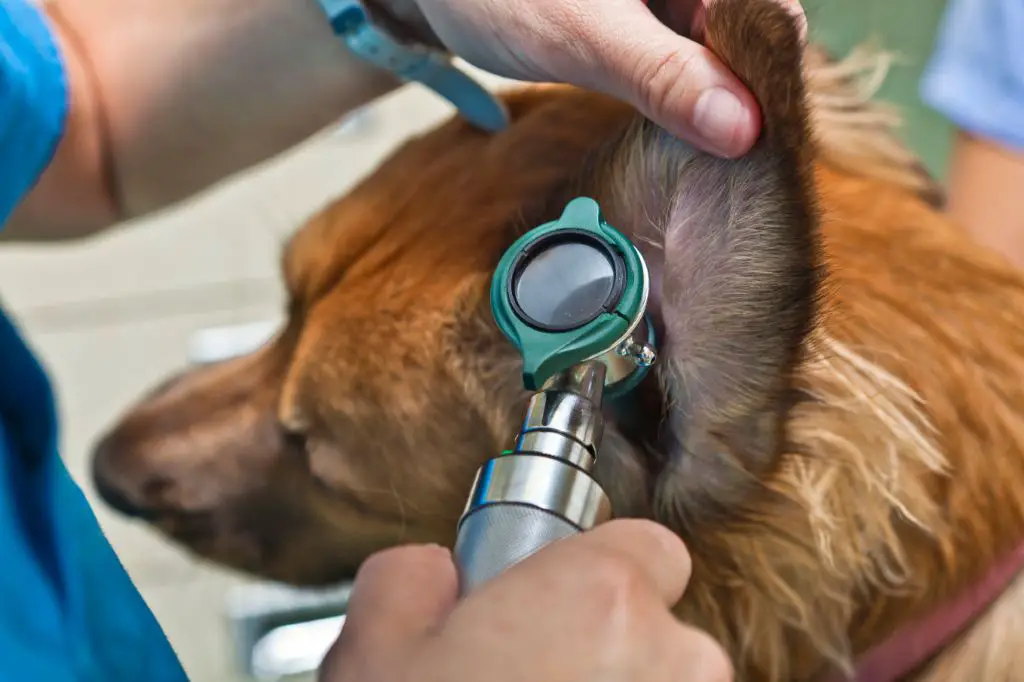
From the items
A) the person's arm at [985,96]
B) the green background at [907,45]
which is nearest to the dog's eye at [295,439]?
the green background at [907,45]

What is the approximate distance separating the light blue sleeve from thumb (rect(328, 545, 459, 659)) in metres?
1.37

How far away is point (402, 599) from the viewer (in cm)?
50

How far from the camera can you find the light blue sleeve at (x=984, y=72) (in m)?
1.46

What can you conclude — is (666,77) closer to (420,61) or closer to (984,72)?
(420,61)

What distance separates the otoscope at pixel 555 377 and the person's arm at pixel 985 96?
3.24ft

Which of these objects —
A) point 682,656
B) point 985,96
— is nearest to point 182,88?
point 682,656

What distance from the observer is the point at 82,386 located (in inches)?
75.7

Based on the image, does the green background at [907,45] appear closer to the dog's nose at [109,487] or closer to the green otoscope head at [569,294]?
the green otoscope head at [569,294]

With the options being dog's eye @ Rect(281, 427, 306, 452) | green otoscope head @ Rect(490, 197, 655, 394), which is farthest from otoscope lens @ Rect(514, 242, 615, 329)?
dog's eye @ Rect(281, 427, 306, 452)

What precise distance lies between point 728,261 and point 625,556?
8.3 inches

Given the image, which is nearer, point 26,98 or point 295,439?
point 26,98

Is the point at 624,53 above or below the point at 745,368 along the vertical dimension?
above

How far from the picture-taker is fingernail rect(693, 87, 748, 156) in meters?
0.53

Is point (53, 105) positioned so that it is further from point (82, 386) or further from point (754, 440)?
point (82, 386)
